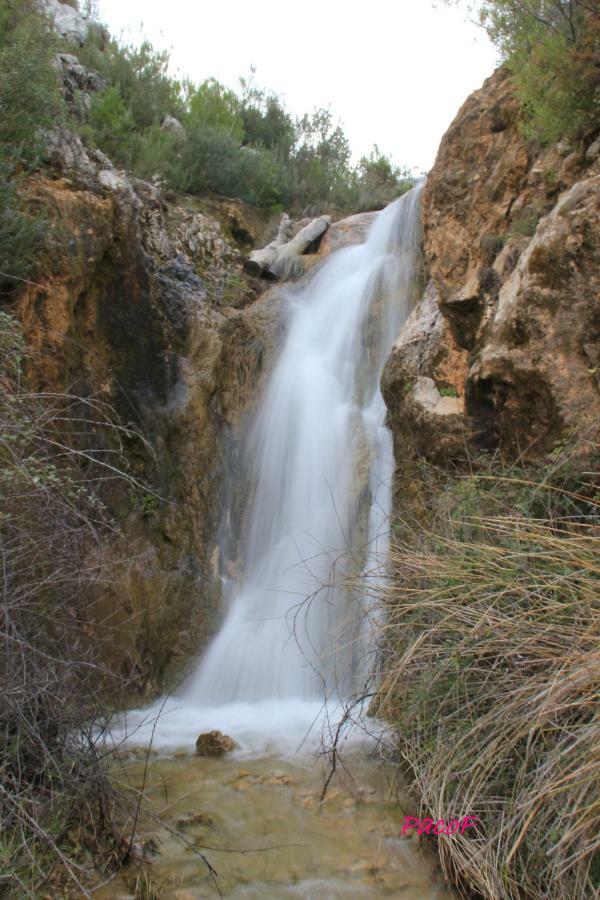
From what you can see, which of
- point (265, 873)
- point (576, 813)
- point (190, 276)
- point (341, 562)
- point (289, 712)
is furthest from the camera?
point (190, 276)

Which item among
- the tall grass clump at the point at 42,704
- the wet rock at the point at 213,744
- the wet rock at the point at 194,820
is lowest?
the wet rock at the point at 213,744

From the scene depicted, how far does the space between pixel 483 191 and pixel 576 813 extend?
535 cm

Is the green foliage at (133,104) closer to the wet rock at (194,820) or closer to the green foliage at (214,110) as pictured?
the green foliage at (214,110)

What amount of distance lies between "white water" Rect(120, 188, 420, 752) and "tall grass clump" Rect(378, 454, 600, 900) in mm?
1006

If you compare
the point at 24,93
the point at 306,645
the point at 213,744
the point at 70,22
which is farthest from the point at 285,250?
the point at 213,744

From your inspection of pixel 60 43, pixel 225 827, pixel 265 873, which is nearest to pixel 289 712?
pixel 225 827

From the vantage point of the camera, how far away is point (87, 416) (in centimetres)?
639

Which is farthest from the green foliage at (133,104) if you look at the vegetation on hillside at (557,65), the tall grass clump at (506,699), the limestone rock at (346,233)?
the tall grass clump at (506,699)

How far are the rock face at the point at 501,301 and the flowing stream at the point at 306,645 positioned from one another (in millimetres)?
918

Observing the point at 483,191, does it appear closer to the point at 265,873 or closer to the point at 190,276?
the point at 190,276

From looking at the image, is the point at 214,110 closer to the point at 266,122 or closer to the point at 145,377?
the point at 266,122

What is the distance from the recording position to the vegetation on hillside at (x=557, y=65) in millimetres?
5293

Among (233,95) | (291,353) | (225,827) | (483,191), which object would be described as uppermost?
(233,95)

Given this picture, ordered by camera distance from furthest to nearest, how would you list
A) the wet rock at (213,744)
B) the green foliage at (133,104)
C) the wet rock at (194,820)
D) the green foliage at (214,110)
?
the green foliage at (214,110)
the green foliage at (133,104)
the wet rock at (213,744)
the wet rock at (194,820)
